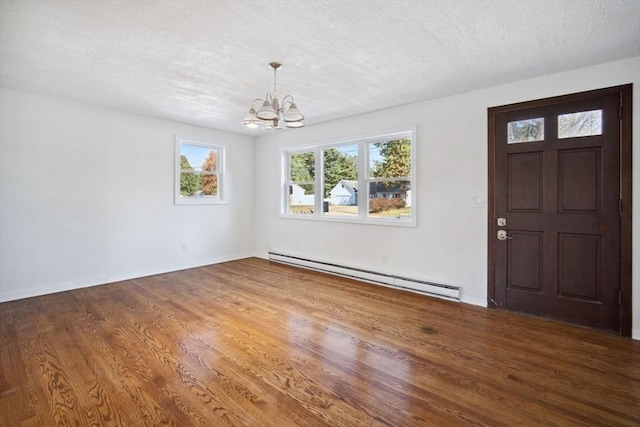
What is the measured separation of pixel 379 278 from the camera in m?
4.42

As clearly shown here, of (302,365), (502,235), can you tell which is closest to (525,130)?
(502,235)

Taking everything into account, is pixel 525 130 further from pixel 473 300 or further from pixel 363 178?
pixel 363 178

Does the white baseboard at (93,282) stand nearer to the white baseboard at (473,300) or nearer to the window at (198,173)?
the window at (198,173)

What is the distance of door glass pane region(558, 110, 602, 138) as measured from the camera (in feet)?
9.68

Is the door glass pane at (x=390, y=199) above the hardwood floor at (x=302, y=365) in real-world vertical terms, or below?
above

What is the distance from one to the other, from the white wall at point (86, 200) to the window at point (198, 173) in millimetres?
137

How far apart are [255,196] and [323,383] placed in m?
4.84

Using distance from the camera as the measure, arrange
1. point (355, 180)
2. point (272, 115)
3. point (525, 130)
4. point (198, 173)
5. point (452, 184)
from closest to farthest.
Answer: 1. point (272, 115)
2. point (525, 130)
3. point (452, 184)
4. point (355, 180)
5. point (198, 173)

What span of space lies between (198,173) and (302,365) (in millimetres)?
4363

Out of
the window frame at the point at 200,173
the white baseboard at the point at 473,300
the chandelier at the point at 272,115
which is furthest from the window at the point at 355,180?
the chandelier at the point at 272,115

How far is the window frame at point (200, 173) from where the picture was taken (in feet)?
17.1

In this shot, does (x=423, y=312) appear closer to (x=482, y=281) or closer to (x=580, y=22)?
(x=482, y=281)

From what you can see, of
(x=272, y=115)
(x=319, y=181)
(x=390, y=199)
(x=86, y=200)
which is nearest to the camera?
(x=272, y=115)

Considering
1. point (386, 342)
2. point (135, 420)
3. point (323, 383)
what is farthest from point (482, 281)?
point (135, 420)
